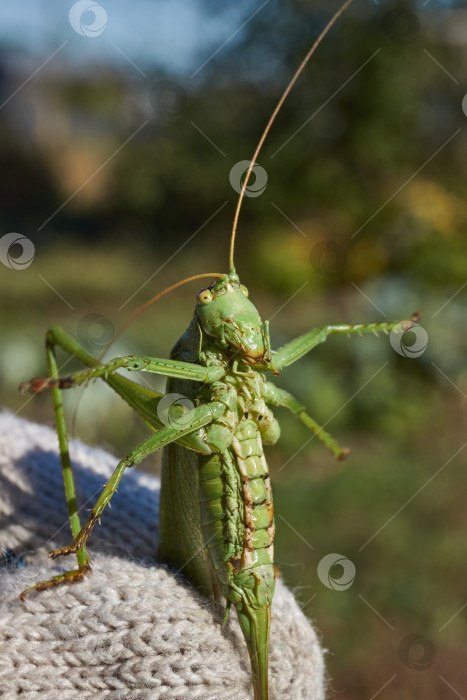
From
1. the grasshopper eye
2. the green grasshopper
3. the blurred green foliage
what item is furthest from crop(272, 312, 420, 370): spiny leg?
the blurred green foliage

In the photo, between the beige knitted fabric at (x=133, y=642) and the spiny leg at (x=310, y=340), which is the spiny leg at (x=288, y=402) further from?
the beige knitted fabric at (x=133, y=642)

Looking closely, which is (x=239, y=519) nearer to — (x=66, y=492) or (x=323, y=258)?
(x=66, y=492)

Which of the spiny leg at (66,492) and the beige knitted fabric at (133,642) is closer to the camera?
the beige knitted fabric at (133,642)

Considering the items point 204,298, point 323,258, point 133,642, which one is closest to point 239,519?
point 133,642

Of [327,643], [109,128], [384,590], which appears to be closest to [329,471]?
[384,590]

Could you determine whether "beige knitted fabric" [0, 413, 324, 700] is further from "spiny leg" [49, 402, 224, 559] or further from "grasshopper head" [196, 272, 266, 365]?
"grasshopper head" [196, 272, 266, 365]

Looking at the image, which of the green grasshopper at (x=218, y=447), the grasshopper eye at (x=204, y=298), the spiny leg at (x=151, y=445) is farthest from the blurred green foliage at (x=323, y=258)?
the grasshopper eye at (x=204, y=298)

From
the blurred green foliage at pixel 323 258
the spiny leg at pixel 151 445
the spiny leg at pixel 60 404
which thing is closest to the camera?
the spiny leg at pixel 151 445

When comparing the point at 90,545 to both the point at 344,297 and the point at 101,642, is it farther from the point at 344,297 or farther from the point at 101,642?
the point at 344,297
